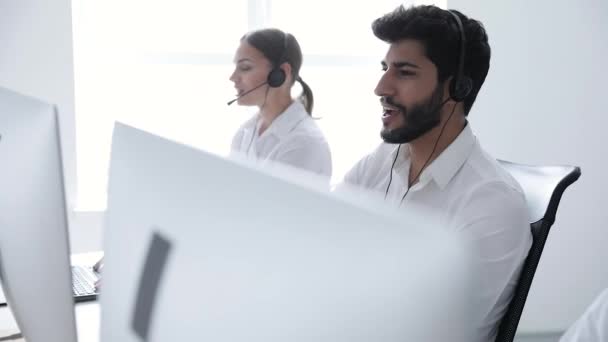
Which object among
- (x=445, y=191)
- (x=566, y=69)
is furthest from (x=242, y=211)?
(x=566, y=69)

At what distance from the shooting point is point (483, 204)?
123 cm

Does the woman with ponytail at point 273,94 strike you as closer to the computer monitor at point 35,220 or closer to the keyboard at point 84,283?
the keyboard at point 84,283

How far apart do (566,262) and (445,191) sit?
2025mm

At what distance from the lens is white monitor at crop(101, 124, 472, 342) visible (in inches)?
10.1

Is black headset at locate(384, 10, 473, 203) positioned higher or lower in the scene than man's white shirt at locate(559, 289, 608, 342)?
higher

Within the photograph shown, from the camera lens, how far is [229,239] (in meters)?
0.35

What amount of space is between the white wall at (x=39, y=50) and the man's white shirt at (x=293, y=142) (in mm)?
786

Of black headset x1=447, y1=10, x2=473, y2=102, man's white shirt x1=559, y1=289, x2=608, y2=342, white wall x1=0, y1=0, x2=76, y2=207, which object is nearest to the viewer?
man's white shirt x1=559, y1=289, x2=608, y2=342

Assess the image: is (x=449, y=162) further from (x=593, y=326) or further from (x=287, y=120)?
(x=287, y=120)

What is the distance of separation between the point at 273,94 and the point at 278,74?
0.32ft

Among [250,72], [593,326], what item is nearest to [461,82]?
[593,326]

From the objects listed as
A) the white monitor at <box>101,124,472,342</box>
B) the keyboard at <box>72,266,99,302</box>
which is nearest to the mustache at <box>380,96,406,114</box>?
the keyboard at <box>72,266,99,302</box>

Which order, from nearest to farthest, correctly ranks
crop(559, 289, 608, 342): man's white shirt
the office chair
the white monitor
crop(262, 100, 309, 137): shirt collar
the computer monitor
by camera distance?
the white monitor, the computer monitor, crop(559, 289, 608, 342): man's white shirt, the office chair, crop(262, 100, 309, 137): shirt collar

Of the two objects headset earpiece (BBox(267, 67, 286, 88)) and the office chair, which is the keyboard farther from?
headset earpiece (BBox(267, 67, 286, 88))
